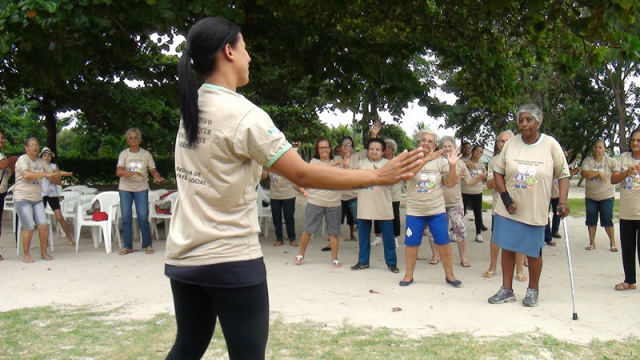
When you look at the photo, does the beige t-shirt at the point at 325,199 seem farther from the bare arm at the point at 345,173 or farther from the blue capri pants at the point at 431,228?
the bare arm at the point at 345,173

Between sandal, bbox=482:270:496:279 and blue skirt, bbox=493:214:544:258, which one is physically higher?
blue skirt, bbox=493:214:544:258

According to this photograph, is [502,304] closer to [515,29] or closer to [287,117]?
[515,29]

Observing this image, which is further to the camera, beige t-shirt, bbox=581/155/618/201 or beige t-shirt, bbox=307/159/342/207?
beige t-shirt, bbox=581/155/618/201

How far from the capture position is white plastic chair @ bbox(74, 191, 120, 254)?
28.6 ft

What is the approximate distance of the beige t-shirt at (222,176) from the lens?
2.07m

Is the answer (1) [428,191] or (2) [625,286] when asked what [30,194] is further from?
(2) [625,286]

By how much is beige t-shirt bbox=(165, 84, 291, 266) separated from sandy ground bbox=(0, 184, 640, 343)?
2.91m

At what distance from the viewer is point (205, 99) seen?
217 centimetres

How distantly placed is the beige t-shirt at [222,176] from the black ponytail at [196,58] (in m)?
0.04

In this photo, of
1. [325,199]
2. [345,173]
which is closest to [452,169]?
[325,199]

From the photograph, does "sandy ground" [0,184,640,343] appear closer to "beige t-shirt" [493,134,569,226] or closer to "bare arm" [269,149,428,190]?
"beige t-shirt" [493,134,569,226]

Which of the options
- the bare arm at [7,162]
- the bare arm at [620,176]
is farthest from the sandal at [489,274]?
the bare arm at [7,162]

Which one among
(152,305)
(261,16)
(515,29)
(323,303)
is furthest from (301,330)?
(515,29)

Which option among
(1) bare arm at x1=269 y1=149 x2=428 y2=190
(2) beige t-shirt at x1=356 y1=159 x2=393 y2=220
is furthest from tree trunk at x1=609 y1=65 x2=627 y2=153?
(1) bare arm at x1=269 y1=149 x2=428 y2=190
